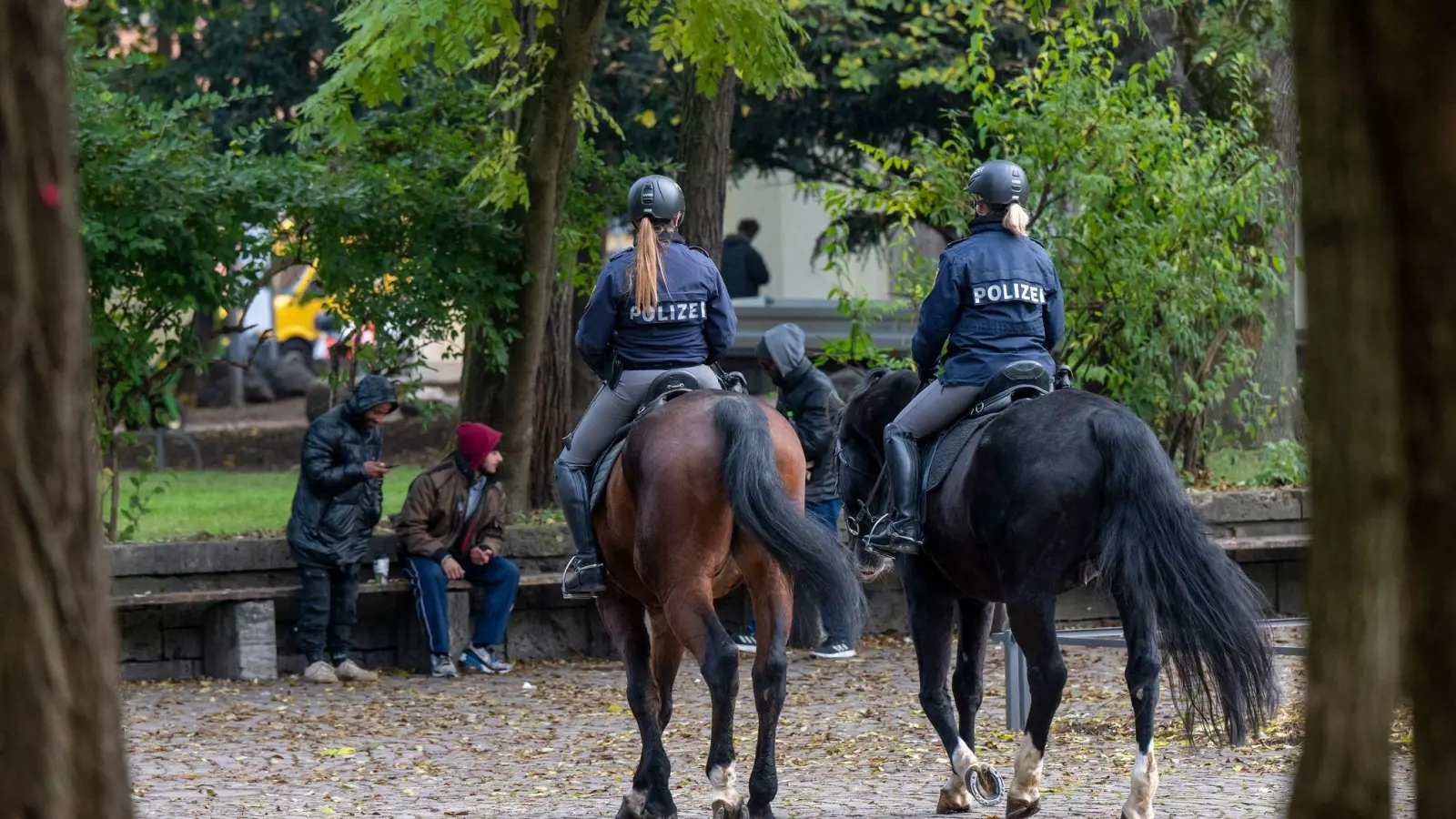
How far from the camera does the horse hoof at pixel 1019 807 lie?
797 cm

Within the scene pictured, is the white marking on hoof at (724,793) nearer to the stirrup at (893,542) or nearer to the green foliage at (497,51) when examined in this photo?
the stirrup at (893,542)

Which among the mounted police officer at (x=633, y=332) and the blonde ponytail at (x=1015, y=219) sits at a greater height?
the blonde ponytail at (x=1015, y=219)

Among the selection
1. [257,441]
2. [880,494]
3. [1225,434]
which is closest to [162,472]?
[257,441]

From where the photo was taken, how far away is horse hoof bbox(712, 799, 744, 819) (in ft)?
26.3

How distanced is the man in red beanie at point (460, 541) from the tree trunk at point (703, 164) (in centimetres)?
301

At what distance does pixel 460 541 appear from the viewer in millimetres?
13742

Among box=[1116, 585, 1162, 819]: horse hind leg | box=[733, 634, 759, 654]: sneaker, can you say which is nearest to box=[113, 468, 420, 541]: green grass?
box=[733, 634, 759, 654]: sneaker

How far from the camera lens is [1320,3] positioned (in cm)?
320

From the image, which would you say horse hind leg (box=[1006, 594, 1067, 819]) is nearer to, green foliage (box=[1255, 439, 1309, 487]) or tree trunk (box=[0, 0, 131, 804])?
tree trunk (box=[0, 0, 131, 804])

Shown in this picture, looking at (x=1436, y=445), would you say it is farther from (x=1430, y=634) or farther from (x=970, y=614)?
(x=970, y=614)

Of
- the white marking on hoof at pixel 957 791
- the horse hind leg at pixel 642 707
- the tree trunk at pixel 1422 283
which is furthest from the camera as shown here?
the white marking on hoof at pixel 957 791

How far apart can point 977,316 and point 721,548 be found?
150 cm

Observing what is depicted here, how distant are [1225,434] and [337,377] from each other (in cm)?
711

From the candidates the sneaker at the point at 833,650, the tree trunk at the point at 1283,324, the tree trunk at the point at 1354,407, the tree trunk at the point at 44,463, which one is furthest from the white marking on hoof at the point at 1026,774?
the tree trunk at the point at 1283,324
